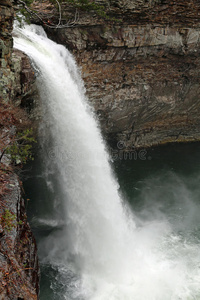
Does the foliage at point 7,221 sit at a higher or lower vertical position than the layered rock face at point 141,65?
lower

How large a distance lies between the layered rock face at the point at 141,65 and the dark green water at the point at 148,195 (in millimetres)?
2128

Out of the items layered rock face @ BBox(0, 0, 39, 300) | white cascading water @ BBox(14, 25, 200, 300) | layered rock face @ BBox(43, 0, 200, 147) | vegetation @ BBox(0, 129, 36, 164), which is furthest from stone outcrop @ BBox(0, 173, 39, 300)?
layered rock face @ BBox(43, 0, 200, 147)

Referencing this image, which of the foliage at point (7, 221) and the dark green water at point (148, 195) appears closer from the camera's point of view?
the foliage at point (7, 221)

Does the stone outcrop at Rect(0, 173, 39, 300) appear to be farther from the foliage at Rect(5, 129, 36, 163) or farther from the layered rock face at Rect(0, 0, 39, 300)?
the foliage at Rect(5, 129, 36, 163)

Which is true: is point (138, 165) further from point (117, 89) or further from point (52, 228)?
point (52, 228)

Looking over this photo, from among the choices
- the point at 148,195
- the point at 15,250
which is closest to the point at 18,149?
the point at 15,250

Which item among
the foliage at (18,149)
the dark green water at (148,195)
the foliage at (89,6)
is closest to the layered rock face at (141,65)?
the foliage at (89,6)

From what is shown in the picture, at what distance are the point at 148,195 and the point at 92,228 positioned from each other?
558 centimetres

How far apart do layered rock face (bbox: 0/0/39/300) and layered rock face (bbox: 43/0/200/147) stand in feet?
19.5

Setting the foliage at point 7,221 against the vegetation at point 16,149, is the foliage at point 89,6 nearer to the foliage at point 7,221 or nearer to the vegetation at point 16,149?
the vegetation at point 16,149

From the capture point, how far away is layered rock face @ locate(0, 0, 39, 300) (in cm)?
449

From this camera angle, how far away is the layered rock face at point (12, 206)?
4488 mm

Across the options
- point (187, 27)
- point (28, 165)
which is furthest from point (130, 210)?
point (187, 27)

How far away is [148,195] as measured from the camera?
15.5m
